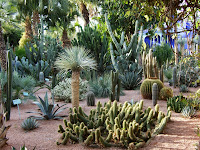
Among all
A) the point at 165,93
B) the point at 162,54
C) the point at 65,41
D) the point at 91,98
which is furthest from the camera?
the point at 65,41

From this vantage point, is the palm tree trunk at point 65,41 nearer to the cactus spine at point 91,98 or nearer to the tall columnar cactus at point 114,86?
the tall columnar cactus at point 114,86

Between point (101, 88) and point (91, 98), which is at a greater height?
point (101, 88)

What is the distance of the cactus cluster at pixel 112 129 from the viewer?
3.49 metres

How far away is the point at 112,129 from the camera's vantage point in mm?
3900

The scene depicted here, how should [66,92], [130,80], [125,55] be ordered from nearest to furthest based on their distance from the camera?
[66,92] < [130,80] < [125,55]

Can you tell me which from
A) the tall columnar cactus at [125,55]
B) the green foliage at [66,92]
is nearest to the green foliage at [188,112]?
the green foliage at [66,92]

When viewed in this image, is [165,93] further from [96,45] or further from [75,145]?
[96,45]

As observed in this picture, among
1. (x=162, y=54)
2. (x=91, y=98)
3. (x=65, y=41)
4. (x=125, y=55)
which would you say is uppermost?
(x=65, y=41)

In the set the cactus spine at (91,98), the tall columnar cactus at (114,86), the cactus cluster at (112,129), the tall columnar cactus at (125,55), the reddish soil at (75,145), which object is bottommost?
the reddish soil at (75,145)

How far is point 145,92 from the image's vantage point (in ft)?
23.0

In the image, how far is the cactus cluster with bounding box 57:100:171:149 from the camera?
11.5 ft

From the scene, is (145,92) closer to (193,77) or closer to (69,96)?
(69,96)

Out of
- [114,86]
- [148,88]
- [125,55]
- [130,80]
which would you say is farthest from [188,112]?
[125,55]

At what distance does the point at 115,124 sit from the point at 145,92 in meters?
3.49
